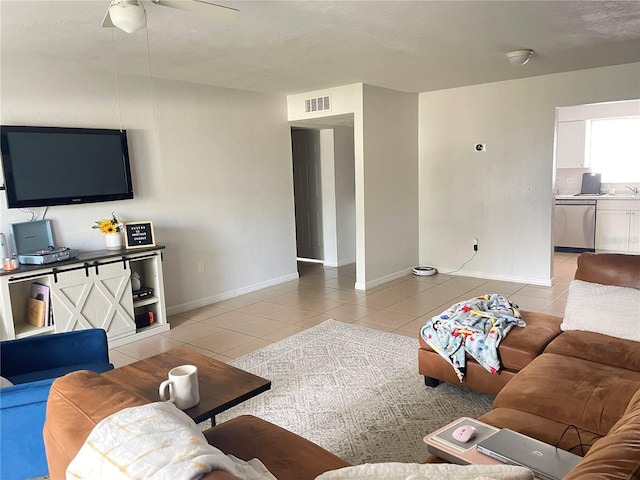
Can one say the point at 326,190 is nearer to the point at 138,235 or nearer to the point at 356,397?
the point at 138,235

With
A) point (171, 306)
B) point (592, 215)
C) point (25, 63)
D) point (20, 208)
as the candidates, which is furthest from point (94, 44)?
point (592, 215)

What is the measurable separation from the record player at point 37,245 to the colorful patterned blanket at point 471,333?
9.31 ft

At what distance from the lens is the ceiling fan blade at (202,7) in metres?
2.41

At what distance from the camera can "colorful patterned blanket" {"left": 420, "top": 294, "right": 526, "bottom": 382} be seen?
277 centimetres

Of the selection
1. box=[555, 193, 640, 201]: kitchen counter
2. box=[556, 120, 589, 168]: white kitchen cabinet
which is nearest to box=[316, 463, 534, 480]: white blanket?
box=[555, 193, 640, 201]: kitchen counter

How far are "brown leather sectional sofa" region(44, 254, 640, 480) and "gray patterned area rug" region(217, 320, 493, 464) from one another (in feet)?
2.04

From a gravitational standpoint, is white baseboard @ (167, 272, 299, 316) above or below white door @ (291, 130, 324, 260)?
below

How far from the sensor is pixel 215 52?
3.77 meters

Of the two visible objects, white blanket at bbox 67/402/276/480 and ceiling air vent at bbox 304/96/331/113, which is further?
ceiling air vent at bbox 304/96/331/113

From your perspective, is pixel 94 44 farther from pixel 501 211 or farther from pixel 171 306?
pixel 501 211

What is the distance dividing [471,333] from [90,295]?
116 inches

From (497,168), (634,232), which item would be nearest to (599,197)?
(634,232)

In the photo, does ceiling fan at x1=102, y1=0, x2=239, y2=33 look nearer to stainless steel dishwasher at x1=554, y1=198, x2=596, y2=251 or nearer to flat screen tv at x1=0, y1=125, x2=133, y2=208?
flat screen tv at x1=0, y1=125, x2=133, y2=208

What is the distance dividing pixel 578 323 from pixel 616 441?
6.22 ft
